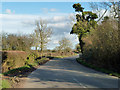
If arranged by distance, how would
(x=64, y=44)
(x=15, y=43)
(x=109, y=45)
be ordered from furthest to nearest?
(x=64, y=44) → (x=15, y=43) → (x=109, y=45)

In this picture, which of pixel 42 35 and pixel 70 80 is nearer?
pixel 70 80

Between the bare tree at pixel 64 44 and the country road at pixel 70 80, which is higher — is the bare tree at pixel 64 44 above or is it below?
above

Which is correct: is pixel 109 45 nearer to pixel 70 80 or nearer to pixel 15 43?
pixel 70 80

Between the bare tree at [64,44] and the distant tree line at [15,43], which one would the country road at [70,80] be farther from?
the bare tree at [64,44]

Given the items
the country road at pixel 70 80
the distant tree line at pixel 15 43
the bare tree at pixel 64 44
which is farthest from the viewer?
the bare tree at pixel 64 44

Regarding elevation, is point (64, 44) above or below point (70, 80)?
above

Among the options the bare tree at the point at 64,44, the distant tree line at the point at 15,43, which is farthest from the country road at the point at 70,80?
the bare tree at the point at 64,44

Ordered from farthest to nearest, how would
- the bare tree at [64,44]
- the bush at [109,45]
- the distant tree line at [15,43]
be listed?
the bare tree at [64,44] → the distant tree line at [15,43] → the bush at [109,45]

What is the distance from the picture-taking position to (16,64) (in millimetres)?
20562

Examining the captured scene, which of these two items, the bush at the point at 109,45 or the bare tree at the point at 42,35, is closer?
the bush at the point at 109,45

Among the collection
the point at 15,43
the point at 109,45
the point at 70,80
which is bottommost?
the point at 70,80

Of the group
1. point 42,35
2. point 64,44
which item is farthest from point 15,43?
point 64,44

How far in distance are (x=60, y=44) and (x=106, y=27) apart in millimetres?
62719

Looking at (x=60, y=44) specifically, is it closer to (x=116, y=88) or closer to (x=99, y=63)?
(x=99, y=63)
